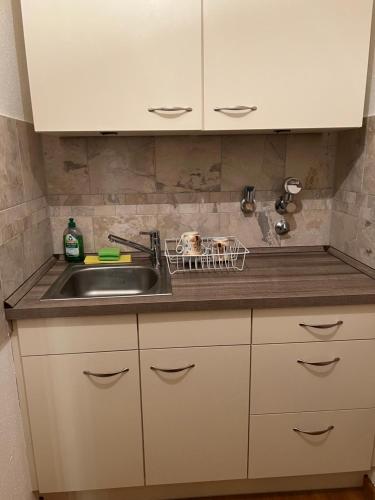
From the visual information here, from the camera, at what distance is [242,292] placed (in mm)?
1259

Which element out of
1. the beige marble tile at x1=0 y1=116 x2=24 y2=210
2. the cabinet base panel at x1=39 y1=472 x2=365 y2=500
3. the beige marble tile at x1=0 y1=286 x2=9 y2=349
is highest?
the beige marble tile at x1=0 y1=116 x2=24 y2=210

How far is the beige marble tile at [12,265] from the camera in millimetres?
1160

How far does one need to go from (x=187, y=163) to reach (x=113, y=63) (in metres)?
0.57

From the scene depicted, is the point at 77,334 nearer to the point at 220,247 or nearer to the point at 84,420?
the point at 84,420

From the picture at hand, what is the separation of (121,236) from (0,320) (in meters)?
0.73

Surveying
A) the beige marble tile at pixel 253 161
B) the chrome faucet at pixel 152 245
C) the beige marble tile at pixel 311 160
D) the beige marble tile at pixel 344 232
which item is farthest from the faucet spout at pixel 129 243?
the beige marble tile at pixel 344 232

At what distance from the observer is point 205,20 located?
1232mm

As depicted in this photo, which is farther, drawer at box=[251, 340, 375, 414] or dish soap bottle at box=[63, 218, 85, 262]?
dish soap bottle at box=[63, 218, 85, 262]

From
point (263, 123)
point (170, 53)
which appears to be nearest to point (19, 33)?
point (170, 53)

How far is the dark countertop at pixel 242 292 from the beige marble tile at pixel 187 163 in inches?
18.3

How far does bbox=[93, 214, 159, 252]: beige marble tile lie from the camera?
1.71 meters

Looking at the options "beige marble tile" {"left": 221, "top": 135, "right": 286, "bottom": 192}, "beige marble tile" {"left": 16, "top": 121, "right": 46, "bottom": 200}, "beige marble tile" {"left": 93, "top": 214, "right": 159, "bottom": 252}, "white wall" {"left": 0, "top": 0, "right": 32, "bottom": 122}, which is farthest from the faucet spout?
"white wall" {"left": 0, "top": 0, "right": 32, "bottom": 122}

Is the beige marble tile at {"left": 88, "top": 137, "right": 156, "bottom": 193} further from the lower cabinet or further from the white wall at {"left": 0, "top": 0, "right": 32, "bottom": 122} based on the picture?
the lower cabinet

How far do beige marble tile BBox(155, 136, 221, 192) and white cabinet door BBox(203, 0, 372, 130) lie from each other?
35 centimetres
